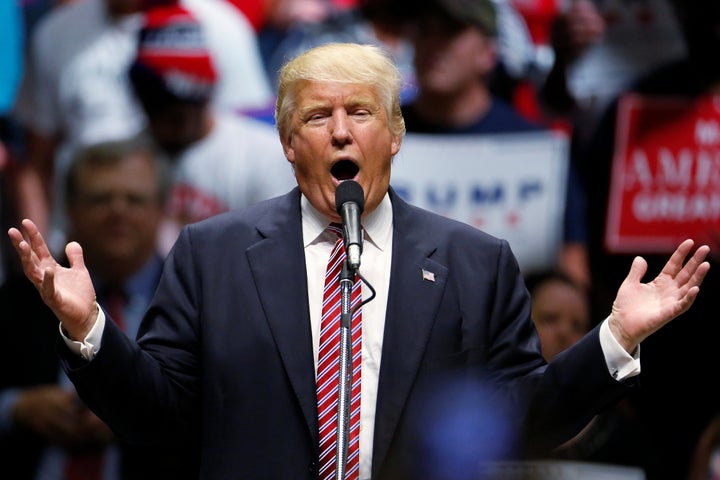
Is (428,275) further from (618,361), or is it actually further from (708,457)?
(708,457)

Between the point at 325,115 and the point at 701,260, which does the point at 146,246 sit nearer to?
the point at 325,115

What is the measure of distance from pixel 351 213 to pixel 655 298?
0.61 m

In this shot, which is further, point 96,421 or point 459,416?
point 96,421

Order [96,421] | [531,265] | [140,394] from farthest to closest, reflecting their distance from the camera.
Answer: [531,265] → [96,421] → [140,394]

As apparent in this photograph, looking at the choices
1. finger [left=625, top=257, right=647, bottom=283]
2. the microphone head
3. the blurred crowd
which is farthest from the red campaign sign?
the microphone head

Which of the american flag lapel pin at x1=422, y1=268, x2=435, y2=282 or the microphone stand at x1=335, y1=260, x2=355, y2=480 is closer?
the microphone stand at x1=335, y1=260, x2=355, y2=480

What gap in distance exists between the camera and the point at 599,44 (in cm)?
599

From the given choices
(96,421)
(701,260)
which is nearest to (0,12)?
(96,421)

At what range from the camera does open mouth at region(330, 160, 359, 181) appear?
2.57 meters

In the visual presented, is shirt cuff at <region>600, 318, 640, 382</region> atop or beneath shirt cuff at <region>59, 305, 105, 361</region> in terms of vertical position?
beneath

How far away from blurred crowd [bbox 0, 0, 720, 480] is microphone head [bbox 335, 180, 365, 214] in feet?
10.1

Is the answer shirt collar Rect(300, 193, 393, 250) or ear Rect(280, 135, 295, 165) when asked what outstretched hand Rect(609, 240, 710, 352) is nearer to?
shirt collar Rect(300, 193, 393, 250)

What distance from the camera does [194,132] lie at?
18.5ft

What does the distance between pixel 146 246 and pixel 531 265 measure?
5.64ft
